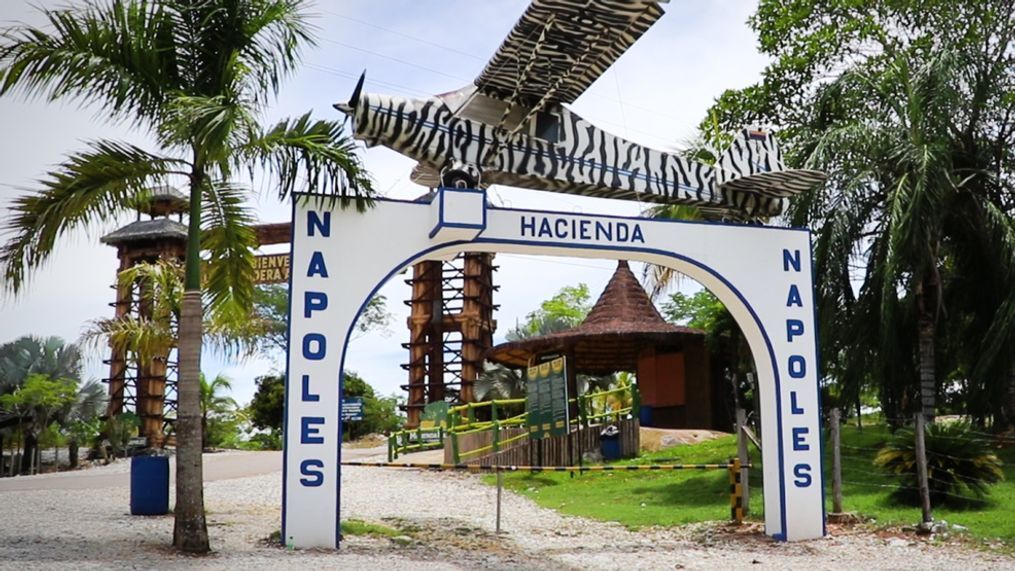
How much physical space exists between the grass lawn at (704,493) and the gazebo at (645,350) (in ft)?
8.77

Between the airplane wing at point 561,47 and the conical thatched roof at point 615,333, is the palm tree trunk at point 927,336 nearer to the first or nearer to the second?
the conical thatched roof at point 615,333

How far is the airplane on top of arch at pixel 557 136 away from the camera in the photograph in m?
11.8

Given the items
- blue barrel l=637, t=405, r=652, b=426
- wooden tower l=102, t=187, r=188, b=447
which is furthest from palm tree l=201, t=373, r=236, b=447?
blue barrel l=637, t=405, r=652, b=426

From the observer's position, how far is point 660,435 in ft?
75.6

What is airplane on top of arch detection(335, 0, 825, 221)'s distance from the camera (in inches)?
465

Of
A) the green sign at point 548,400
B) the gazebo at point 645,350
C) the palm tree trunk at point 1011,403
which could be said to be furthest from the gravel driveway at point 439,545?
the gazebo at point 645,350

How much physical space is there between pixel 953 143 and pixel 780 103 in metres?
4.57

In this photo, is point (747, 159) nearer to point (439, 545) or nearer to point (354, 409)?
point (439, 545)

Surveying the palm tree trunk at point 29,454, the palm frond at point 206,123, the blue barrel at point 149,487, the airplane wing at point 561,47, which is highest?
the airplane wing at point 561,47

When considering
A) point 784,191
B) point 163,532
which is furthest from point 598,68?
point 163,532

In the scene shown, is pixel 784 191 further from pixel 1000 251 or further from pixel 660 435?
pixel 660 435

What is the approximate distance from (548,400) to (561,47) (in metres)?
9.32

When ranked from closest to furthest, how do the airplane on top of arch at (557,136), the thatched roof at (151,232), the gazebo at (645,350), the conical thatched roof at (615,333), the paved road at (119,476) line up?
the airplane on top of arch at (557,136), the paved road at (119,476), the conical thatched roof at (615,333), the gazebo at (645,350), the thatched roof at (151,232)

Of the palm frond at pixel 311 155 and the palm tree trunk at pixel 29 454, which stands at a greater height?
the palm frond at pixel 311 155
